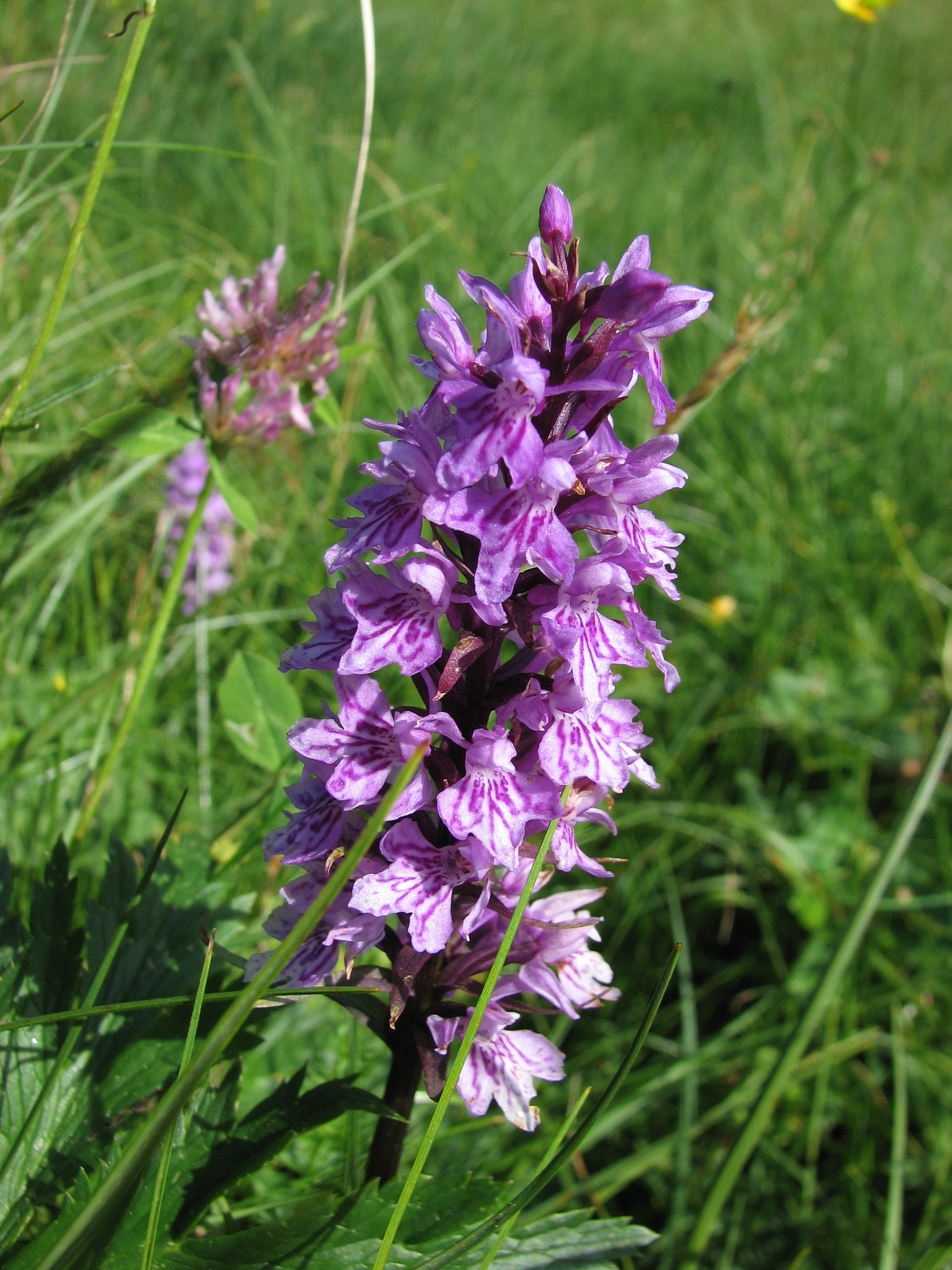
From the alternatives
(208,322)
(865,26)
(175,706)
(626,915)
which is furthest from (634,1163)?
(865,26)

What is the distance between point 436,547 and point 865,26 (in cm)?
632

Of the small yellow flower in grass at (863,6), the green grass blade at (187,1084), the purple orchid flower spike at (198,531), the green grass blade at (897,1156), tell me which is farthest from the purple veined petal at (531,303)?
the small yellow flower in grass at (863,6)

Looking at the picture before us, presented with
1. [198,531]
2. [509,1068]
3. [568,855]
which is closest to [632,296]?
[568,855]

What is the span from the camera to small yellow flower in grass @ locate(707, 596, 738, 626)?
8.96ft

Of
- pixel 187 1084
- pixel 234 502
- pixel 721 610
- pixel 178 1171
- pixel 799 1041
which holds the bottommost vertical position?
pixel 721 610

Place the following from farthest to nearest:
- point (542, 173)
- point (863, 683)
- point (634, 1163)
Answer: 1. point (542, 173)
2. point (863, 683)
3. point (634, 1163)

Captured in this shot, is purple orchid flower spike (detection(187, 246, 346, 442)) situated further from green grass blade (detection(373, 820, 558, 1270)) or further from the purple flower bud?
green grass blade (detection(373, 820, 558, 1270))

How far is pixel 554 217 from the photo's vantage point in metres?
0.99

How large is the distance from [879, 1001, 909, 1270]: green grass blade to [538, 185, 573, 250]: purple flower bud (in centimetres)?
157

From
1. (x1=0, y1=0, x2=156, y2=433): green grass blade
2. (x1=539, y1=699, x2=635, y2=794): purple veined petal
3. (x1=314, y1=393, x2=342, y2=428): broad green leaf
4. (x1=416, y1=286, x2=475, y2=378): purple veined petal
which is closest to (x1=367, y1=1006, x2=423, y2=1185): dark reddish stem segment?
(x1=539, y1=699, x2=635, y2=794): purple veined petal

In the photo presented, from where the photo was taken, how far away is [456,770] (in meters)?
1.04

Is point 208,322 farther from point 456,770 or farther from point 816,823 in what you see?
point 816,823

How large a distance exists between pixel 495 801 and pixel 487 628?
19 centimetres

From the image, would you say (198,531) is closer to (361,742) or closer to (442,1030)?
(361,742)
